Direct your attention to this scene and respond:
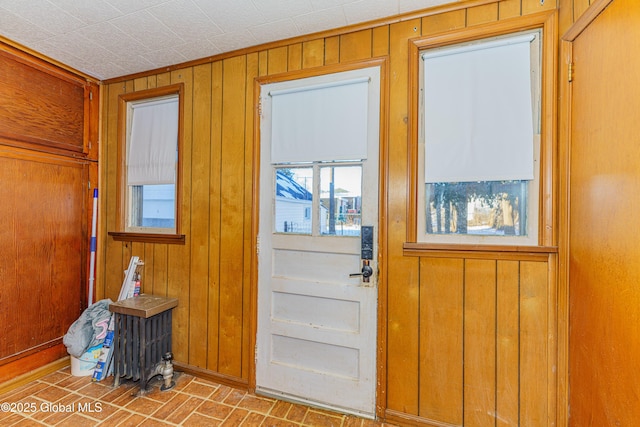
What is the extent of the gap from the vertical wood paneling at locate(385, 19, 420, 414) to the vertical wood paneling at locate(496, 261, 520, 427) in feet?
1.47

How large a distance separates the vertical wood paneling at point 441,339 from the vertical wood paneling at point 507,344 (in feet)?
0.65

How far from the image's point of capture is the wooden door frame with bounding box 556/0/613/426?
156cm

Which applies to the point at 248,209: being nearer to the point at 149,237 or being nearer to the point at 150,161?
the point at 149,237

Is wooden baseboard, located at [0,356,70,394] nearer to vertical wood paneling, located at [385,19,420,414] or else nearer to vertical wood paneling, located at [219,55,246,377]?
vertical wood paneling, located at [219,55,246,377]

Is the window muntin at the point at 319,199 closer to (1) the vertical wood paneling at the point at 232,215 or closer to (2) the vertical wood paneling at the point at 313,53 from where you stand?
(1) the vertical wood paneling at the point at 232,215

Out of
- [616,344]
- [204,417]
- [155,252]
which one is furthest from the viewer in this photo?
[155,252]

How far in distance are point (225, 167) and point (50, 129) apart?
152 cm

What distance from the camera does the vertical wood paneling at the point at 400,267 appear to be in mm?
1861

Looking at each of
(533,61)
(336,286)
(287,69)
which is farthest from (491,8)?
(336,286)

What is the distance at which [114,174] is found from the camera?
109 inches

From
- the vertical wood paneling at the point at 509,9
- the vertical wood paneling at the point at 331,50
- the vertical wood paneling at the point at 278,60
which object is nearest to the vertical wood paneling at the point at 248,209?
the vertical wood paneling at the point at 278,60

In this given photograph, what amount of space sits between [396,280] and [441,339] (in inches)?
16.9

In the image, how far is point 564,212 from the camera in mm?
1574

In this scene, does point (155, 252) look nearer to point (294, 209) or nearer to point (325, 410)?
point (294, 209)
